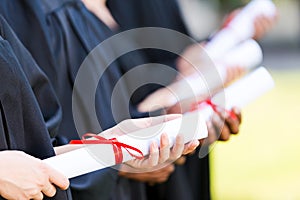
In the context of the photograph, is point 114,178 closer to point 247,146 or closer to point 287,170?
point 287,170

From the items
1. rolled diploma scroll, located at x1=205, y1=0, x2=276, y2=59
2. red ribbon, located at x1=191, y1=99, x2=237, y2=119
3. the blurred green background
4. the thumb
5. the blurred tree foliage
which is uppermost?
rolled diploma scroll, located at x1=205, y1=0, x2=276, y2=59

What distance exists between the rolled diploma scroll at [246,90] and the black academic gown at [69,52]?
262 millimetres

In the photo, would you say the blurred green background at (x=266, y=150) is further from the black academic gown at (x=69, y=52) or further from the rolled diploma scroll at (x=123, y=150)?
the rolled diploma scroll at (x=123, y=150)

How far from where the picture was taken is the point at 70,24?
6.76 ft

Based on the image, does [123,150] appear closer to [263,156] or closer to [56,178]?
[56,178]

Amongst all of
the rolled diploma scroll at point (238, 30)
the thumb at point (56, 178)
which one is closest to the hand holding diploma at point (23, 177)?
the thumb at point (56, 178)

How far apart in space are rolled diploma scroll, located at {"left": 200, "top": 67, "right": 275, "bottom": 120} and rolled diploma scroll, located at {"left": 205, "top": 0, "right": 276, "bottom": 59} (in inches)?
12.3

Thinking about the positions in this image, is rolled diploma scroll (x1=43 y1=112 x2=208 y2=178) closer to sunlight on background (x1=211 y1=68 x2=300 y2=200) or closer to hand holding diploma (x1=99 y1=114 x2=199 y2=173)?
hand holding diploma (x1=99 y1=114 x2=199 y2=173)

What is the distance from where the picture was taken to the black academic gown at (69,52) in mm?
1921

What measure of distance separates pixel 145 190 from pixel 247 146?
392 cm

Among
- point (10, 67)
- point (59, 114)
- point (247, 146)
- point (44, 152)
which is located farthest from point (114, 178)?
point (247, 146)

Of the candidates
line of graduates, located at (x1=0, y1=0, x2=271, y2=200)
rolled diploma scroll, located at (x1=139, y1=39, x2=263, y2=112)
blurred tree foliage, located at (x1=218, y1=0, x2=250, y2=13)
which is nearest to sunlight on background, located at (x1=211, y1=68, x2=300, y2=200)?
line of graduates, located at (x1=0, y1=0, x2=271, y2=200)

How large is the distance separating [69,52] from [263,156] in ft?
13.7

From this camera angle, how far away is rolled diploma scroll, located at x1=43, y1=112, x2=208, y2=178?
1.55 m
